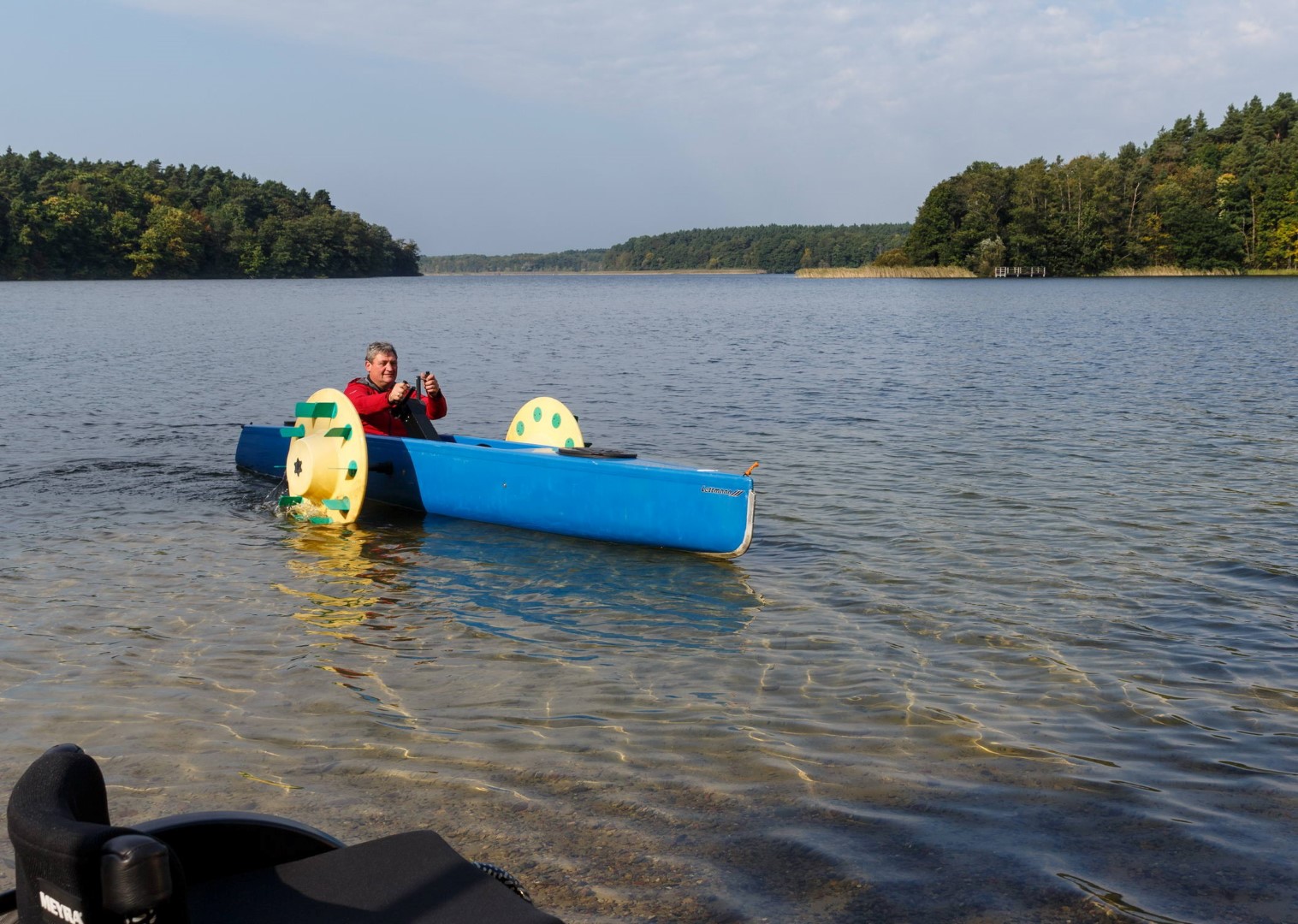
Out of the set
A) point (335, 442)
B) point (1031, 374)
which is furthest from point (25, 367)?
point (1031, 374)

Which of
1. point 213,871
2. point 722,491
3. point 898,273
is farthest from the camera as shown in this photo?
point 898,273

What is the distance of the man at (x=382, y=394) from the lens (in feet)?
30.8

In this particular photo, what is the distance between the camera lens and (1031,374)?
826 inches

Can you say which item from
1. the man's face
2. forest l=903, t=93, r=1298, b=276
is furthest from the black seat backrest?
forest l=903, t=93, r=1298, b=276

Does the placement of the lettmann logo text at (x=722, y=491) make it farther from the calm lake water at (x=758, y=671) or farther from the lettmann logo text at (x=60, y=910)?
the lettmann logo text at (x=60, y=910)

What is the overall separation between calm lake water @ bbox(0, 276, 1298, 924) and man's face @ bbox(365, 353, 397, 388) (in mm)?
1375

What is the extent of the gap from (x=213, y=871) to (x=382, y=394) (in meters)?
7.49

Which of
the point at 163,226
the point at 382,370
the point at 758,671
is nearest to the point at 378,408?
the point at 382,370

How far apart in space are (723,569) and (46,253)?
98.9 metres

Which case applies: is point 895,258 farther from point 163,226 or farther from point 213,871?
point 213,871

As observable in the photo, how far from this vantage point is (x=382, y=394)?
31.3 ft

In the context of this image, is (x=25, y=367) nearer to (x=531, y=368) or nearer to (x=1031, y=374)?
Result: (x=531, y=368)

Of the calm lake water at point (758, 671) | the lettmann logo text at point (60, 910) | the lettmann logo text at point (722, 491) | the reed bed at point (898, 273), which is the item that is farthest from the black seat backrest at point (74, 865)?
the reed bed at point (898, 273)

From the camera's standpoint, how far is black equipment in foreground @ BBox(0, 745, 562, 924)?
1.69 metres
